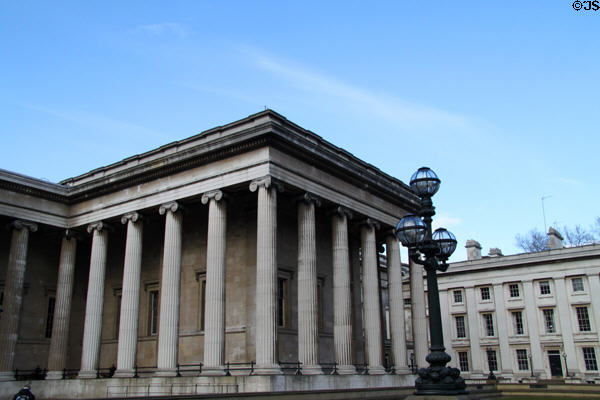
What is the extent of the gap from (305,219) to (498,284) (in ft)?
118

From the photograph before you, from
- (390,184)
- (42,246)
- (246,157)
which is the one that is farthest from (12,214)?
(390,184)

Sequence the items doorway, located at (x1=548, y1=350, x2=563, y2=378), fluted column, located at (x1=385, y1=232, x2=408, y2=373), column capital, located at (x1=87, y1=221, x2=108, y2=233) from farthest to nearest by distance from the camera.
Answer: doorway, located at (x1=548, y1=350, x2=563, y2=378)
column capital, located at (x1=87, y1=221, x2=108, y2=233)
fluted column, located at (x1=385, y1=232, x2=408, y2=373)

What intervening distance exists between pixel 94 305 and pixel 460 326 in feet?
131

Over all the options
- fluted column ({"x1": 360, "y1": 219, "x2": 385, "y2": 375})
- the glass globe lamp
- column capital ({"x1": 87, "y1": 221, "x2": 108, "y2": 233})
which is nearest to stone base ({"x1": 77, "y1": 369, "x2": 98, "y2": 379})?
column capital ({"x1": 87, "y1": 221, "x2": 108, "y2": 233})

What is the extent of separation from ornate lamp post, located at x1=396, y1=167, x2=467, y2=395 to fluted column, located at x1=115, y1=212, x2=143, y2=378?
18.7 metres

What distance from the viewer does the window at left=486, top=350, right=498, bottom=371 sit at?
184 ft

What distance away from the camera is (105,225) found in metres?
32.2

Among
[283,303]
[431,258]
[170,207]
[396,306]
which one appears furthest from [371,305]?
[431,258]

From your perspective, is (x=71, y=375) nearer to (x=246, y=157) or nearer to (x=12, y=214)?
(x=12, y=214)

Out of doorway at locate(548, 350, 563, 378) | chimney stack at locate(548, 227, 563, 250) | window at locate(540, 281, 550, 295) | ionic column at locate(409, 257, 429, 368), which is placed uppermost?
chimney stack at locate(548, 227, 563, 250)

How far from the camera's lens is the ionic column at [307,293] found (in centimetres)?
2520

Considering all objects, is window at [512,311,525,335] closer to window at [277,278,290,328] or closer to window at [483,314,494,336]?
window at [483,314,494,336]

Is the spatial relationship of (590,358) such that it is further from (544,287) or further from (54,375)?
(54,375)

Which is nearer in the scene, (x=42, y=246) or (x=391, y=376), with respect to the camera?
(x=391, y=376)
